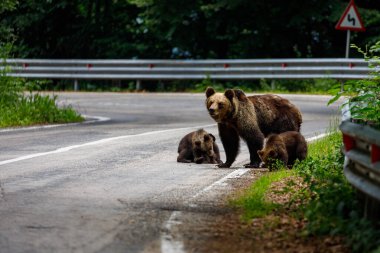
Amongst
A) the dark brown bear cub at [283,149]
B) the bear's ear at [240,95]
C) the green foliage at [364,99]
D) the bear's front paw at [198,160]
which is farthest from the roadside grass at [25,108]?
the green foliage at [364,99]

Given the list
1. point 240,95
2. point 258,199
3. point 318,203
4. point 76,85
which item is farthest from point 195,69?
point 318,203

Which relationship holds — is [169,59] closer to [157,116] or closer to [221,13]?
[221,13]

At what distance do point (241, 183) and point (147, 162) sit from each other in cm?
235

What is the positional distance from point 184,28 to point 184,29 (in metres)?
0.04

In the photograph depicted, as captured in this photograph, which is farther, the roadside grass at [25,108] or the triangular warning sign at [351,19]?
the triangular warning sign at [351,19]

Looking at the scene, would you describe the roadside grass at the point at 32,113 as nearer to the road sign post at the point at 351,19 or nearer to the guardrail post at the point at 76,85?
the road sign post at the point at 351,19

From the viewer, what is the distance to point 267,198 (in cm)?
998

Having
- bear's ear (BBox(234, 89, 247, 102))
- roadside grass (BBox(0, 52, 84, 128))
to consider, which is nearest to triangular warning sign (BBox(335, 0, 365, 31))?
roadside grass (BBox(0, 52, 84, 128))

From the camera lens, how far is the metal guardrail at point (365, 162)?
7531 millimetres

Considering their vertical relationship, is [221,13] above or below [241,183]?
above

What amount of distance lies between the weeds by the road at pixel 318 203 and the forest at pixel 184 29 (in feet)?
61.6

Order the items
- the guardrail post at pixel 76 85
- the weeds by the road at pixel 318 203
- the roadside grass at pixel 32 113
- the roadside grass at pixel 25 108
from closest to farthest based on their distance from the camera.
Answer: the weeds by the road at pixel 318 203, the roadside grass at pixel 32 113, the roadside grass at pixel 25 108, the guardrail post at pixel 76 85

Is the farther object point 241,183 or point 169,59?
point 169,59

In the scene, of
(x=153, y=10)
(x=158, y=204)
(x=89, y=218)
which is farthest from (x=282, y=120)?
(x=153, y=10)
